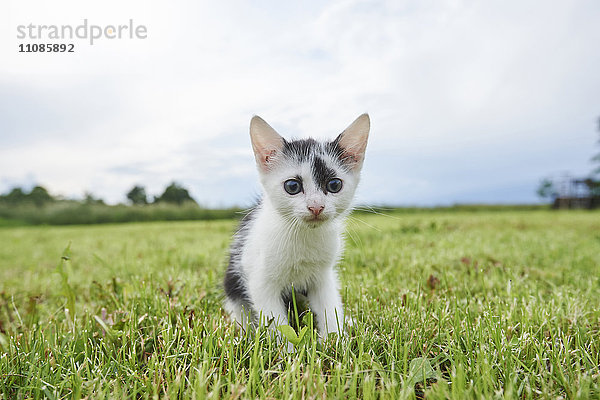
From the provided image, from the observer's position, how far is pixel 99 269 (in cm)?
496

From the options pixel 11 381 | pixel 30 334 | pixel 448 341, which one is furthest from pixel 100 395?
pixel 448 341

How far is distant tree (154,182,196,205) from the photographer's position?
1497 cm

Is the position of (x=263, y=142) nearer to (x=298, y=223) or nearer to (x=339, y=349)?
(x=298, y=223)

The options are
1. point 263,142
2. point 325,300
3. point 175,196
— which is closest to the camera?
point 263,142

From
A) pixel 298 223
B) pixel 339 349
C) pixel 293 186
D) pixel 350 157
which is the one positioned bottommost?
pixel 339 349

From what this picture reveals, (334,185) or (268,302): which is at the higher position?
(334,185)

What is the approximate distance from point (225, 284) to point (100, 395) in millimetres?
1203

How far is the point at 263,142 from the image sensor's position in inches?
87.8

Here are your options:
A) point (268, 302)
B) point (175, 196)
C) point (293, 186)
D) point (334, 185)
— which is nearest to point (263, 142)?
point (293, 186)

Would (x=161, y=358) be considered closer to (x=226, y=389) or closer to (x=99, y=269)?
(x=226, y=389)

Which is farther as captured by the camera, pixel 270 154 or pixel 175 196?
pixel 175 196

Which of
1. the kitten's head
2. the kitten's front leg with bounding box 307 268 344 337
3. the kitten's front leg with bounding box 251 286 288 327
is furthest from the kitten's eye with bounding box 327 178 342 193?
the kitten's front leg with bounding box 251 286 288 327

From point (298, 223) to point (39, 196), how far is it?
20.9 metres

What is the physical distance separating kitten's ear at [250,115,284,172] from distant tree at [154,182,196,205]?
1326 cm
